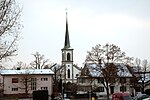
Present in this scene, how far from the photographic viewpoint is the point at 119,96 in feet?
149

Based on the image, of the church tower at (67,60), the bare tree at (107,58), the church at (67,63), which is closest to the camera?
the bare tree at (107,58)

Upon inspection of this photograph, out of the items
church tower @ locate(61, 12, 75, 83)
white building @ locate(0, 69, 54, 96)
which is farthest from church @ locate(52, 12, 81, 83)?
white building @ locate(0, 69, 54, 96)

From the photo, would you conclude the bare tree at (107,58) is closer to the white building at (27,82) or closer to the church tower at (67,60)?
the white building at (27,82)

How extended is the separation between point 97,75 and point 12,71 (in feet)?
106

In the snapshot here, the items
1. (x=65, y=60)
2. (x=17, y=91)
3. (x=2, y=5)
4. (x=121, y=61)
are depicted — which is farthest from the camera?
(x=65, y=60)

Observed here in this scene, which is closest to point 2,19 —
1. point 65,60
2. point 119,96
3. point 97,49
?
point 119,96

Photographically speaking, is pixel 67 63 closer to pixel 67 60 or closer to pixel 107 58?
pixel 67 60

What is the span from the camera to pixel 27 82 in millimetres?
92938

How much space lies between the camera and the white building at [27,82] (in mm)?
93875

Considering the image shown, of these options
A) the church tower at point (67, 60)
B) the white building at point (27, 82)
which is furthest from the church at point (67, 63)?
the white building at point (27, 82)

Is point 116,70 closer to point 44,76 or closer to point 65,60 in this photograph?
point 44,76

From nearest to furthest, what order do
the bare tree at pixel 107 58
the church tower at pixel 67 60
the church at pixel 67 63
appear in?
the bare tree at pixel 107 58 → the church at pixel 67 63 → the church tower at pixel 67 60

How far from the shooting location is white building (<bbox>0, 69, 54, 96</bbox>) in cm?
9388

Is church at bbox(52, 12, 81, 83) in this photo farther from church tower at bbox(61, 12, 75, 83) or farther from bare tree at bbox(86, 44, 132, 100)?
bare tree at bbox(86, 44, 132, 100)
